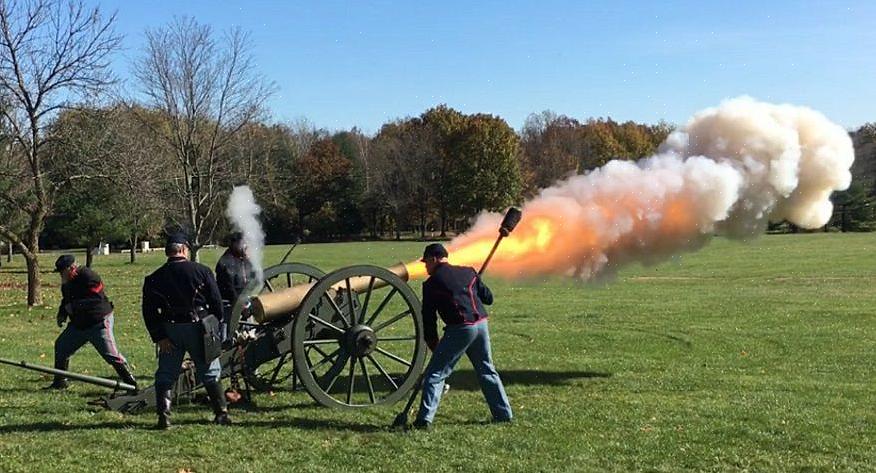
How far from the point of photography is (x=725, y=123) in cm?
1112

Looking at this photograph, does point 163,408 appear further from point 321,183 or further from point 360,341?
point 321,183

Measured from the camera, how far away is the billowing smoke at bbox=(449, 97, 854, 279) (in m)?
10.9

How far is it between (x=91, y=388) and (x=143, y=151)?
15.3m

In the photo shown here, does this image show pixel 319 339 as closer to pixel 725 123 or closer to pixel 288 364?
pixel 288 364

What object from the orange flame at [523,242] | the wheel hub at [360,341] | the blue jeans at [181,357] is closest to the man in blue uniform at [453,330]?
the wheel hub at [360,341]

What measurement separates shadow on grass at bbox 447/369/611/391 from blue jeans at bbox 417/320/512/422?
5.87 feet

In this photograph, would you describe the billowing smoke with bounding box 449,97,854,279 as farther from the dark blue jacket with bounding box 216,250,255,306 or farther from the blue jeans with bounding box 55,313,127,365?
the blue jeans with bounding box 55,313,127,365

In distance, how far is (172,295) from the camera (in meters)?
8.01

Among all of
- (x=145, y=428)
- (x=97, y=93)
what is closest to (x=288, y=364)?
(x=145, y=428)

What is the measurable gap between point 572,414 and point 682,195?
3.72 meters

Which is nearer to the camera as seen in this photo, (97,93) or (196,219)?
(97,93)

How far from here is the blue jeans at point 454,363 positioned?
8062 mm

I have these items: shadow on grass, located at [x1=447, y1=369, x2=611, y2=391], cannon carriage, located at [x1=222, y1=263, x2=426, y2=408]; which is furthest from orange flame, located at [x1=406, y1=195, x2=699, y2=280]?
cannon carriage, located at [x1=222, y1=263, x2=426, y2=408]

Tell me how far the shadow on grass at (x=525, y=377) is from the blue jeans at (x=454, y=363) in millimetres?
1789
